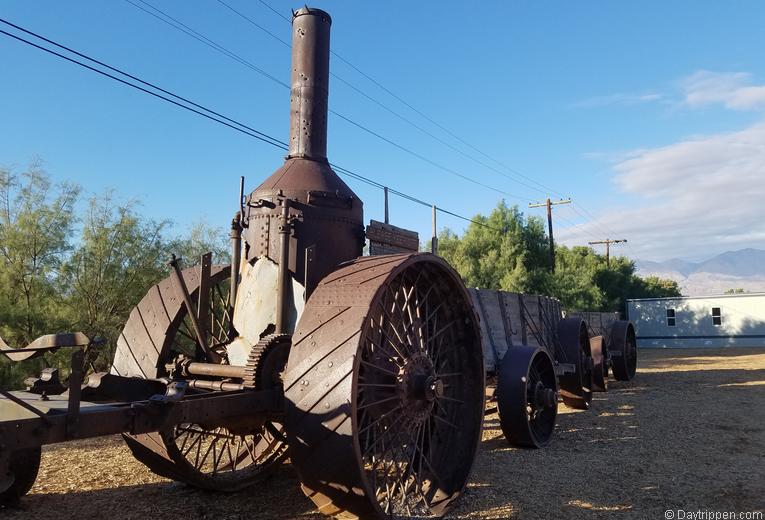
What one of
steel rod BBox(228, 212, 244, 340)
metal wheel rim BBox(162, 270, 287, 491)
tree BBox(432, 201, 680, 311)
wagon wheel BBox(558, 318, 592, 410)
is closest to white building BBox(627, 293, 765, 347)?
tree BBox(432, 201, 680, 311)

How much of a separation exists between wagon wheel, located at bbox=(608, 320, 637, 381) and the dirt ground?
548 centimetres

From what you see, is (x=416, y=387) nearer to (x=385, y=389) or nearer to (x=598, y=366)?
(x=385, y=389)

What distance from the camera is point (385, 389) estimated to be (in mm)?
4391

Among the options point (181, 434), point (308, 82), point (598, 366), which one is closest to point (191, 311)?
point (181, 434)

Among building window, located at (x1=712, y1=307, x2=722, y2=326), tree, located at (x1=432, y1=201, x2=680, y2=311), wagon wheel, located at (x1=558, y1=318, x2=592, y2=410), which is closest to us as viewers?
wagon wheel, located at (x1=558, y1=318, x2=592, y2=410)

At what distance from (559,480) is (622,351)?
10.4 metres

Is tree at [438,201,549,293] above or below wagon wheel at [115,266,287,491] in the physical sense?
above

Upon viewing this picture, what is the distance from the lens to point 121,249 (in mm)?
14383

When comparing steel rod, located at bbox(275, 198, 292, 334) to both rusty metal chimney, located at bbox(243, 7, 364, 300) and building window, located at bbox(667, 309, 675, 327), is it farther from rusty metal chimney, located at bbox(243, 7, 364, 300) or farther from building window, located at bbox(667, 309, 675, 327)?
building window, located at bbox(667, 309, 675, 327)

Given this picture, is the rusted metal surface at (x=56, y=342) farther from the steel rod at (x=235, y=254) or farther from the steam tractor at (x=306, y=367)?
the steel rod at (x=235, y=254)

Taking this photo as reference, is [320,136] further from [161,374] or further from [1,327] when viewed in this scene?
[1,327]

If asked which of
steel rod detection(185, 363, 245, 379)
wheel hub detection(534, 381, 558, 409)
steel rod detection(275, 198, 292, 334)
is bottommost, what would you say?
wheel hub detection(534, 381, 558, 409)

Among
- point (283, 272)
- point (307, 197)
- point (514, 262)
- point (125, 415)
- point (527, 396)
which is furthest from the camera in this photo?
point (514, 262)

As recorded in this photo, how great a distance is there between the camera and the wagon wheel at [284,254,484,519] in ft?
11.5
